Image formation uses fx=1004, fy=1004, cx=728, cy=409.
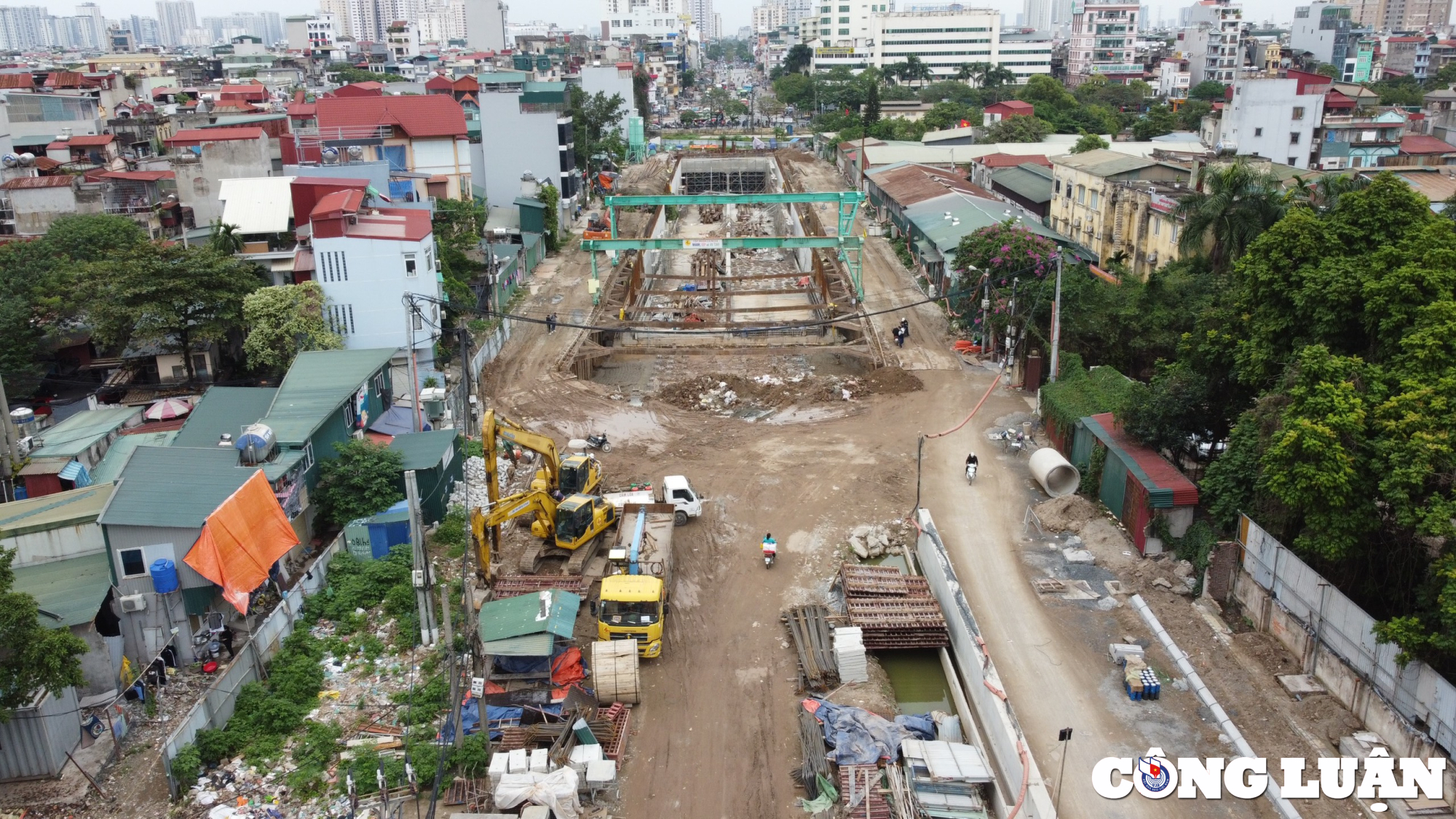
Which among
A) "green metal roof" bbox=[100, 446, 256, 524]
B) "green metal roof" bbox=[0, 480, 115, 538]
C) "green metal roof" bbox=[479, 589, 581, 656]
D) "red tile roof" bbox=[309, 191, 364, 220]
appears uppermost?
"red tile roof" bbox=[309, 191, 364, 220]

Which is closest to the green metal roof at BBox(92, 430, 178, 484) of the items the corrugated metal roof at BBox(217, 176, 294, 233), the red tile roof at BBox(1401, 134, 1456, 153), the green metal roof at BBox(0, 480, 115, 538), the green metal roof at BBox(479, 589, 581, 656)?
the green metal roof at BBox(0, 480, 115, 538)

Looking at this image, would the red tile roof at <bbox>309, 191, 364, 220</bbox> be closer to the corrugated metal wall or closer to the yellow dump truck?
the yellow dump truck

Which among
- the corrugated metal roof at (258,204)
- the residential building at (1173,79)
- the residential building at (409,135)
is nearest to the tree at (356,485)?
the corrugated metal roof at (258,204)

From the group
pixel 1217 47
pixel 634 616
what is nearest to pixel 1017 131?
pixel 634 616

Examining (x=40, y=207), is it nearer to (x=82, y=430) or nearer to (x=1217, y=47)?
(x=82, y=430)

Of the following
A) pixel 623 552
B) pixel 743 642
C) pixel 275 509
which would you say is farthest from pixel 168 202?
pixel 743 642

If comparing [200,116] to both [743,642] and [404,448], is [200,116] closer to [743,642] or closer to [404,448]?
Result: [404,448]
